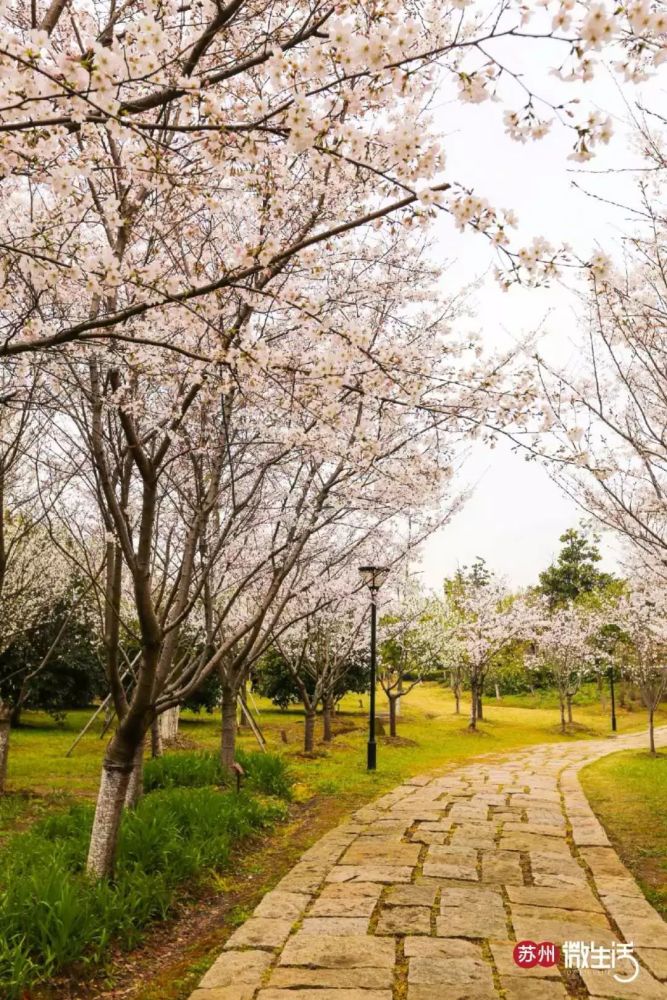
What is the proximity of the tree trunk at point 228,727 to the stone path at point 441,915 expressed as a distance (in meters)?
2.56

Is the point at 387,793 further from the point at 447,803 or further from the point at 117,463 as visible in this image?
the point at 117,463

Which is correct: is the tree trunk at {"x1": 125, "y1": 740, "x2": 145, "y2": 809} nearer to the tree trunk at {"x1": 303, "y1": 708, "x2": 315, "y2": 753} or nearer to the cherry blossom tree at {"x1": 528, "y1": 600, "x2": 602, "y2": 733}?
the tree trunk at {"x1": 303, "y1": 708, "x2": 315, "y2": 753}

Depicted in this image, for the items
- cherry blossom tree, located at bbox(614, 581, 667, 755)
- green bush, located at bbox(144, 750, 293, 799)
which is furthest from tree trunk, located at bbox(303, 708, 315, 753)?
cherry blossom tree, located at bbox(614, 581, 667, 755)

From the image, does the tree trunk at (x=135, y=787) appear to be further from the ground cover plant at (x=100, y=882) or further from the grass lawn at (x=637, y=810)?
the grass lawn at (x=637, y=810)

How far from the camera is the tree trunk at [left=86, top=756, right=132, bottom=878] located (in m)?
5.08

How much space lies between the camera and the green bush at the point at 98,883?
3953mm

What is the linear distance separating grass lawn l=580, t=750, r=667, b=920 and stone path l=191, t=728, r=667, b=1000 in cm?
22

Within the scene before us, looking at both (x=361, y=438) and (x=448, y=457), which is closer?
(x=361, y=438)

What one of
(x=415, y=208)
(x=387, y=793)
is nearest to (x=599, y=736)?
(x=387, y=793)

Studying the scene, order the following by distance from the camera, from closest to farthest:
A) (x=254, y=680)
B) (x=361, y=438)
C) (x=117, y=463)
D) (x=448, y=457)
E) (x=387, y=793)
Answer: (x=361, y=438) < (x=117, y=463) < (x=448, y=457) < (x=387, y=793) < (x=254, y=680)

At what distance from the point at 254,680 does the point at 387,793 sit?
59.1 feet

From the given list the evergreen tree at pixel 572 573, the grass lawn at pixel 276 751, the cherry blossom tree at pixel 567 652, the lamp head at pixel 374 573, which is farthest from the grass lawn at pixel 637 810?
the evergreen tree at pixel 572 573

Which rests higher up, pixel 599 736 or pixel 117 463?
pixel 117 463

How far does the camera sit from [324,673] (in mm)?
15375
